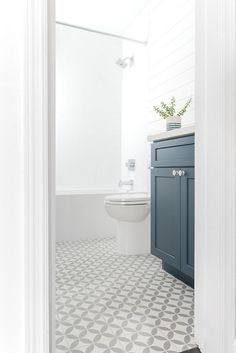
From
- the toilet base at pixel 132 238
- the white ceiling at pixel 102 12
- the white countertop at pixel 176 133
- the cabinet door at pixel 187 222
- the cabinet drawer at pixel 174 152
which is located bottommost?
the toilet base at pixel 132 238

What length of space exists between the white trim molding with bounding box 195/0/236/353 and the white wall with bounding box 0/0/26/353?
724 mm

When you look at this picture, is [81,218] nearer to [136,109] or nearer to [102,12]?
[136,109]

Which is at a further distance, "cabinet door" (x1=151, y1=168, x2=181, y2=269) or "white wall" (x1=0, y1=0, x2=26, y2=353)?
"cabinet door" (x1=151, y1=168, x2=181, y2=269)

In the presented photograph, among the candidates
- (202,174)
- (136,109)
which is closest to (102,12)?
(136,109)

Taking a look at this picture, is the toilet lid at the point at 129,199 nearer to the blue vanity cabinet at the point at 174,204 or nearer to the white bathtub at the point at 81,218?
the blue vanity cabinet at the point at 174,204

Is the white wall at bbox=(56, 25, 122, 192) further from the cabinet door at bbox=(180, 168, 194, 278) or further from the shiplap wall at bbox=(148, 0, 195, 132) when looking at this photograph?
the cabinet door at bbox=(180, 168, 194, 278)

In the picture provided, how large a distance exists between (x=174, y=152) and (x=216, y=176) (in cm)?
78

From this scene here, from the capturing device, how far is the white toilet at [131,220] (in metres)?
2.50

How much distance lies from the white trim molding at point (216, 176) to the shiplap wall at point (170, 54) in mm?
1186

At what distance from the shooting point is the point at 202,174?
4.03ft

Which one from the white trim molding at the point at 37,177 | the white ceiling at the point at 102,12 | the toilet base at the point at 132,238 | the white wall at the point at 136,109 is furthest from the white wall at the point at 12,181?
the white ceiling at the point at 102,12

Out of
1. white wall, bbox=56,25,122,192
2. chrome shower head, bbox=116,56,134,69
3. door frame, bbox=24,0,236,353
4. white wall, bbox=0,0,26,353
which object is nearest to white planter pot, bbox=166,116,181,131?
door frame, bbox=24,0,236,353

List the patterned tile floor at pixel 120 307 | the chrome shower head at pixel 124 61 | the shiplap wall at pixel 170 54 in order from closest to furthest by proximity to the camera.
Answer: the patterned tile floor at pixel 120 307 → the shiplap wall at pixel 170 54 → the chrome shower head at pixel 124 61

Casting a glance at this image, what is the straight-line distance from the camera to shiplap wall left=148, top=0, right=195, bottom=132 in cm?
239
